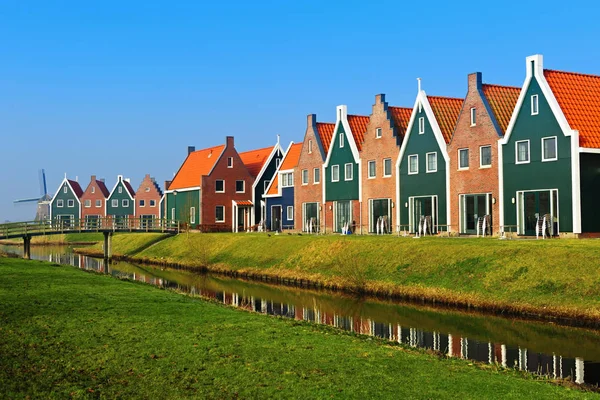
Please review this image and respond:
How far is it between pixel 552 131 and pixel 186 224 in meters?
35.8

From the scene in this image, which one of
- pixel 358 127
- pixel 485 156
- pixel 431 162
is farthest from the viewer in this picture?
pixel 358 127

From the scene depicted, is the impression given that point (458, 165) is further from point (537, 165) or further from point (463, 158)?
point (537, 165)

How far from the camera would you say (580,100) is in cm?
3297

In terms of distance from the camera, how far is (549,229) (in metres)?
32.0

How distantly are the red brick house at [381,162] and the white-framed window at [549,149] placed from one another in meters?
12.3

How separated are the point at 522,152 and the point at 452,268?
405 inches

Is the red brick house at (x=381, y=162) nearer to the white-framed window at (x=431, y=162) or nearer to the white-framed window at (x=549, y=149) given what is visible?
the white-framed window at (x=431, y=162)

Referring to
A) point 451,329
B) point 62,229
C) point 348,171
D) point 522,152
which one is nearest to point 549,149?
point 522,152

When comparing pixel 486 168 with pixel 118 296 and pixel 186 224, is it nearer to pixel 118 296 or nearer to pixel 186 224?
pixel 118 296

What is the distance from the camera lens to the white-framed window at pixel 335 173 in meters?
49.6

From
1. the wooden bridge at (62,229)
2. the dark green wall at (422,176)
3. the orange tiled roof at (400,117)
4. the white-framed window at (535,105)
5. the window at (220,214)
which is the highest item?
the orange tiled roof at (400,117)

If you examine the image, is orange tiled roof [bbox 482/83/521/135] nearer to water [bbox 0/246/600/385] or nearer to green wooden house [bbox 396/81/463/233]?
green wooden house [bbox 396/81/463/233]

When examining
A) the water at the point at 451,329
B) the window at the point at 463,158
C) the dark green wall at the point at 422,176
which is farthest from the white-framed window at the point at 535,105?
the water at the point at 451,329

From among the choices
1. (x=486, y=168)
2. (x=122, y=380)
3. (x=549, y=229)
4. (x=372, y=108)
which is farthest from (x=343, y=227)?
(x=122, y=380)
